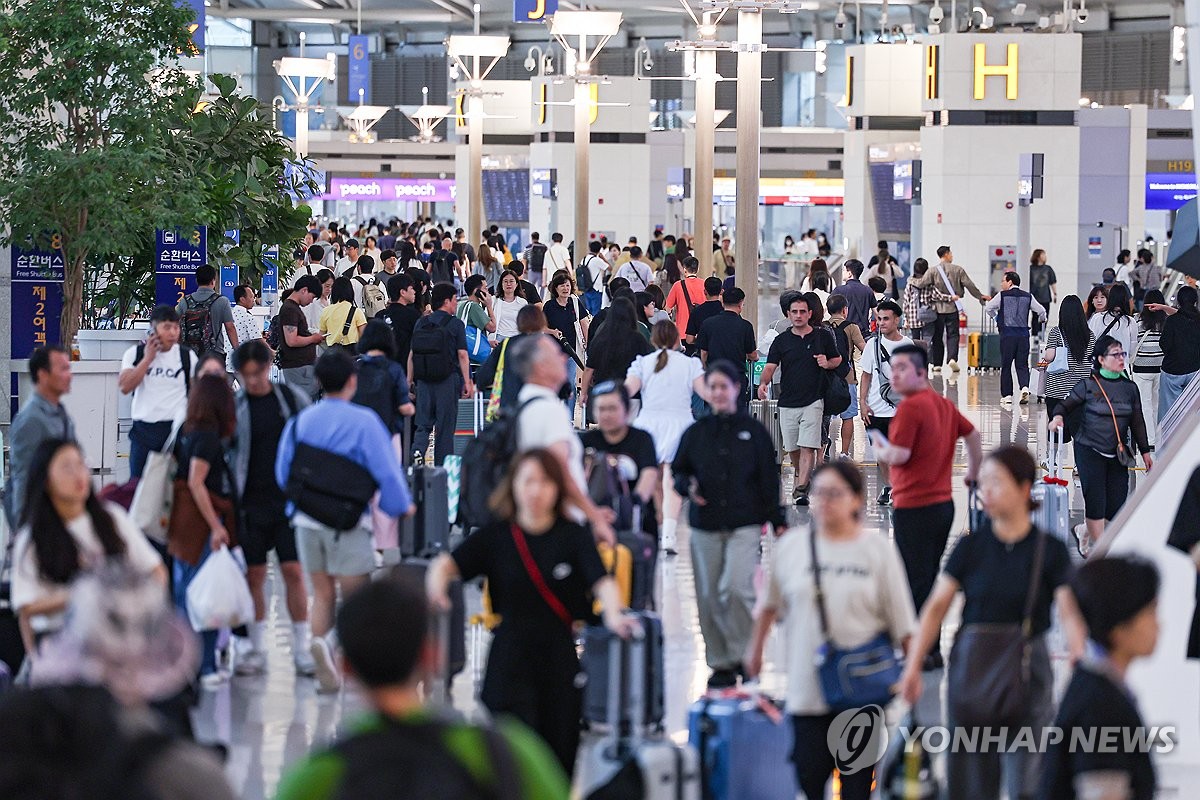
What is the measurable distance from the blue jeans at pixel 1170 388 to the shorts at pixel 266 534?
810 centimetres

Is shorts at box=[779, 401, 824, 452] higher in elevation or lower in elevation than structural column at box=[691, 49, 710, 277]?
lower

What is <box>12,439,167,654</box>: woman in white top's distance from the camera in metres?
5.59

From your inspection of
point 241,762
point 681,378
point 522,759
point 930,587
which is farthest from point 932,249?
→ point 522,759

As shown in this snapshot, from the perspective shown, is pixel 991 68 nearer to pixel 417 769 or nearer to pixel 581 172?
pixel 581 172

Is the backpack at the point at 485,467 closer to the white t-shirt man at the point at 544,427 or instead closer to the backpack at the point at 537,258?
the white t-shirt man at the point at 544,427

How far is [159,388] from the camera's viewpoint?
10.0 meters

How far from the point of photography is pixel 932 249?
33.4m

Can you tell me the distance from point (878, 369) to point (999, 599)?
22.7ft

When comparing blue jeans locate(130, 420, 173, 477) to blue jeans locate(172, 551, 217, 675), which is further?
blue jeans locate(130, 420, 173, 477)

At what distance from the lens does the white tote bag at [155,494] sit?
7711 millimetres

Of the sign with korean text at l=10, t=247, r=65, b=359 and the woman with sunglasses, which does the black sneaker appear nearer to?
the woman with sunglasses

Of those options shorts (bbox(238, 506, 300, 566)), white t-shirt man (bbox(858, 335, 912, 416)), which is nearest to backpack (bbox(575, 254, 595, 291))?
white t-shirt man (bbox(858, 335, 912, 416))

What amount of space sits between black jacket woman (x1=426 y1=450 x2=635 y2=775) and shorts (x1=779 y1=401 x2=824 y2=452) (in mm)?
7485

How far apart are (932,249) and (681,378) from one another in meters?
23.7
